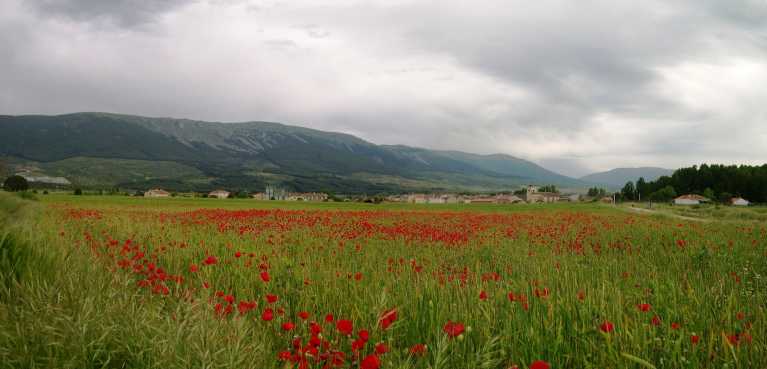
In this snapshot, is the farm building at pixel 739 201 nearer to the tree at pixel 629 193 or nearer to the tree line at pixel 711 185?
the tree line at pixel 711 185

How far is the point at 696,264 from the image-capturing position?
27.7 feet

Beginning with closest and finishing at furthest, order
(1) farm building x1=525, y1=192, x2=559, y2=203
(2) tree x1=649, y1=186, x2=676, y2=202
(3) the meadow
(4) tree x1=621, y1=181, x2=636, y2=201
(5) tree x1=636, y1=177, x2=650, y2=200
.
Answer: (3) the meadow < (2) tree x1=649, y1=186, x2=676, y2=202 < (5) tree x1=636, y1=177, x2=650, y2=200 < (4) tree x1=621, y1=181, x2=636, y2=201 < (1) farm building x1=525, y1=192, x2=559, y2=203

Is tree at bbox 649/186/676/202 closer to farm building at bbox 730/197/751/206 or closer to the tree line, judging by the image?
the tree line

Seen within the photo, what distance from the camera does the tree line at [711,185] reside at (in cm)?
10581

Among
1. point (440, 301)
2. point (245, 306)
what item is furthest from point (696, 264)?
point (245, 306)

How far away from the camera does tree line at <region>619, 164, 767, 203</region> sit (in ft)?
347

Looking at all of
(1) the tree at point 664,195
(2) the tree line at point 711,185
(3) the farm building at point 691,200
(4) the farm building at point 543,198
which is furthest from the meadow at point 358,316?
(4) the farm building at point 543,198

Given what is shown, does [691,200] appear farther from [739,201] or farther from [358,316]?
[358,316]

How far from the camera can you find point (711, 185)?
123688 mm

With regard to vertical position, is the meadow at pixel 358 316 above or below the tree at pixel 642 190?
below

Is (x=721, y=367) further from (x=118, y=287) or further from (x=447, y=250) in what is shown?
(x=447, y=250)

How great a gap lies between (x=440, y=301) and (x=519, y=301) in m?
0.82

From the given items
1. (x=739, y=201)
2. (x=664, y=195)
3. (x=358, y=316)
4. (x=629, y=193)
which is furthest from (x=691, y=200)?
(x=358, y=316)

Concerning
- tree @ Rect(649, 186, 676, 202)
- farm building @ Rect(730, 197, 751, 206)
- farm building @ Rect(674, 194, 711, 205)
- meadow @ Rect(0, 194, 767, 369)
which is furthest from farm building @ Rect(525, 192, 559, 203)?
meadow @ Rect(0, 194, 767, 369)
